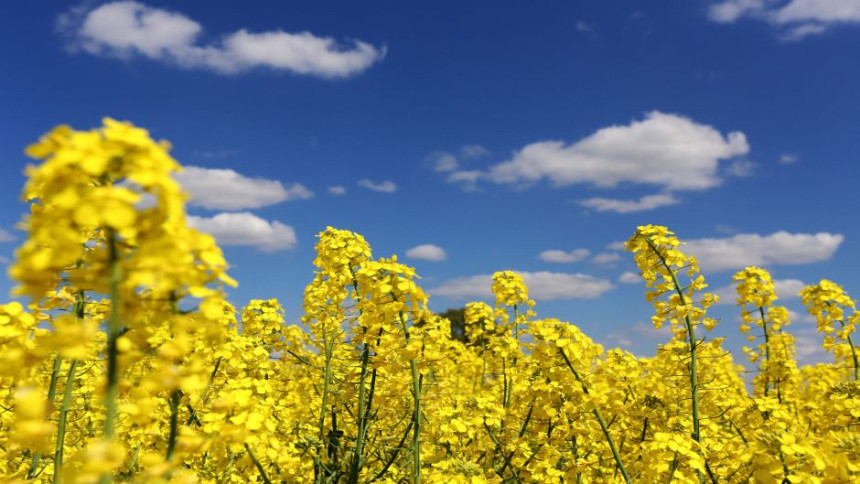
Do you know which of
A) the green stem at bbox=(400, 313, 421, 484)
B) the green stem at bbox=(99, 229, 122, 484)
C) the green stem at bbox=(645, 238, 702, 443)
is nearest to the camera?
the green stem at bbox=(99, 229, 122, 484)

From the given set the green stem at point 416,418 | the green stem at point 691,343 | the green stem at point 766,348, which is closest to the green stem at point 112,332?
the green stem at point 416,418

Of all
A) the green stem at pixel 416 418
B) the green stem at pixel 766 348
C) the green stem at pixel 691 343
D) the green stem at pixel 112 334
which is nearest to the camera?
the green stem at pixel 112 334

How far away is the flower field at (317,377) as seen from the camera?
Answer: 69.5 inches

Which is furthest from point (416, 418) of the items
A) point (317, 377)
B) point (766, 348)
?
point (766, 348)

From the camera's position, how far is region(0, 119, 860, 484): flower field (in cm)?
177

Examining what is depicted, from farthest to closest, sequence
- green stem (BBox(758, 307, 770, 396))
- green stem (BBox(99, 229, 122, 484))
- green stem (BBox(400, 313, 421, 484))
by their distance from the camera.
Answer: green stem (BBox(758, 307, 770, 396)) < green stem (BBox(400, 313, 421, 484)) < green stem (BBox(99, 229, 122, 484))

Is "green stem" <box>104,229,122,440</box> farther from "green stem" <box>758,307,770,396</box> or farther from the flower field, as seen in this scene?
"green stem" <box>758,307,770,396</box>

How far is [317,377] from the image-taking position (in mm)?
6785

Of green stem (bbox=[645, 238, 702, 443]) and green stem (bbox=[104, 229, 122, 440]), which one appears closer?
green stem (bbox=[104, 229, 122, 440])

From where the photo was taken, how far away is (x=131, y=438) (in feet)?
17.9

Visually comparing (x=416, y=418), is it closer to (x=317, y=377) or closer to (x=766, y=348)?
(x=317, y=377)

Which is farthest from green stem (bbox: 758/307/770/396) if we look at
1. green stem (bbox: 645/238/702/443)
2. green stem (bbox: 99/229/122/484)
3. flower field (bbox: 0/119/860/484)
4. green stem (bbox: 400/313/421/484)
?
green stem (bbox: 99/229/122/484)

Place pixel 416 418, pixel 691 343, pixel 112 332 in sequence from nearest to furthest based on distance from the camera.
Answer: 1. pixel 112 332
2. pixel 416 418
3. pixel 691 343

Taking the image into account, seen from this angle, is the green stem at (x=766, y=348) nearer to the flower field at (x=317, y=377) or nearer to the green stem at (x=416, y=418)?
the flower field at (x=317, y=377)
